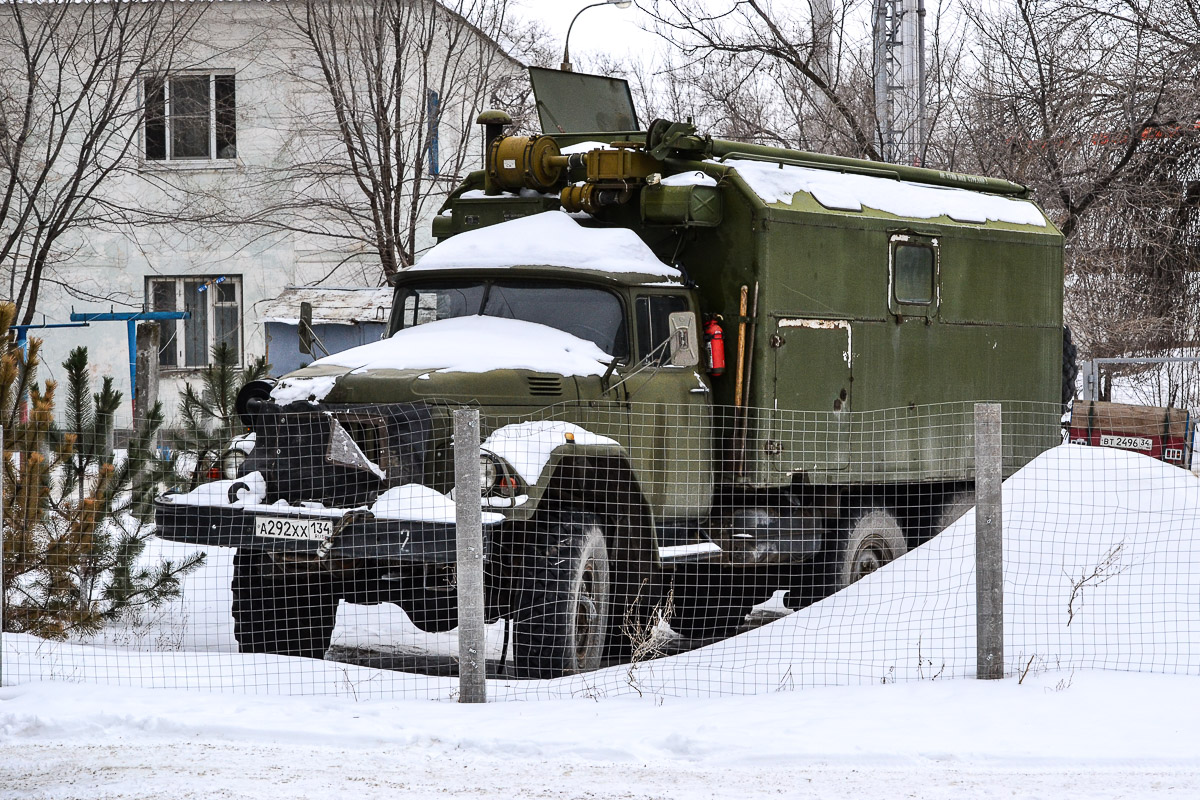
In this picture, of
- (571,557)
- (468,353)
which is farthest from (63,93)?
(571,557)

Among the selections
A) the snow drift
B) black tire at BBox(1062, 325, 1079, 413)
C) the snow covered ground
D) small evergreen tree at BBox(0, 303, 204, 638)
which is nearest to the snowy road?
the snow covered ground

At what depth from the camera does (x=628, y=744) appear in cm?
629

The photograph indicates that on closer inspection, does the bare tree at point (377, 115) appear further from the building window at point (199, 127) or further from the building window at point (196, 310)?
the building window at point (196, 310)

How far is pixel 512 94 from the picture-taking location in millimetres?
20812

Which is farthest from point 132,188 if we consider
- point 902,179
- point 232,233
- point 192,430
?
point 902,179

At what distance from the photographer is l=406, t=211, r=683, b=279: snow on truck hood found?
9.38 m

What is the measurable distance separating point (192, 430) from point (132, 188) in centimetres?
1255

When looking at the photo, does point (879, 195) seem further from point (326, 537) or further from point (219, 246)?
point (219, 246)

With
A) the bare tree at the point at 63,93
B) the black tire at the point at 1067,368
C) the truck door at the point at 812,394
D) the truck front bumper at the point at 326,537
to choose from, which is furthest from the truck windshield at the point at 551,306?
the bare tree at the point at 63,93

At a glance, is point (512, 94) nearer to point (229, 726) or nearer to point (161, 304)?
point (161, 304)

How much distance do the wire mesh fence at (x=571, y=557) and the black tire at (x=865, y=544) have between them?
0.07ft

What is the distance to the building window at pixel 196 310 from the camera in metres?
21.9

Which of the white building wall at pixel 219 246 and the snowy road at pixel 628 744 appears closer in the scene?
the snowy road at pixel 628 744

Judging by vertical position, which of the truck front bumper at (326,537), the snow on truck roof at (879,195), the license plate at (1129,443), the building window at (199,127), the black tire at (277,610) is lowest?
the black tire at (277,610)
